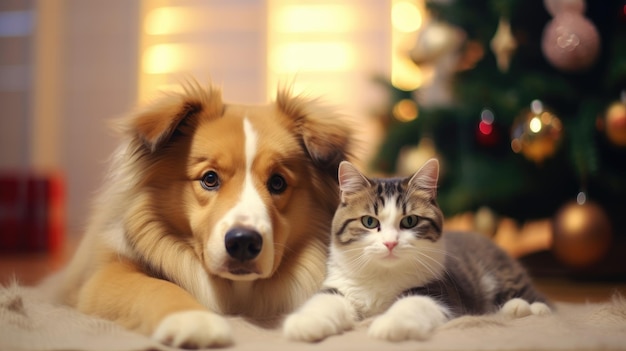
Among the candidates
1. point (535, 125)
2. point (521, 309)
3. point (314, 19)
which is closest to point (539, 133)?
point (535, 125)

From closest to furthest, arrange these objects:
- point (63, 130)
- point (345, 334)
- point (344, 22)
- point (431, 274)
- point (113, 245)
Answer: point (345, 334)
point (431, 274)
point (113, 245)
point (344, 22)
point (63, 130)

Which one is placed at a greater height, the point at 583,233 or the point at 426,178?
the point at 426,178

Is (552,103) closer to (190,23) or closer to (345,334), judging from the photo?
(345,334)

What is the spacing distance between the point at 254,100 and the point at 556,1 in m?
3.67

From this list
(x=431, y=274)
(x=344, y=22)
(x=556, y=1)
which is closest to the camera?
(x=431, y=274)

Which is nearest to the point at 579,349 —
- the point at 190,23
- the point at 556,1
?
the point at 556,1

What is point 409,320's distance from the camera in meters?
1.29

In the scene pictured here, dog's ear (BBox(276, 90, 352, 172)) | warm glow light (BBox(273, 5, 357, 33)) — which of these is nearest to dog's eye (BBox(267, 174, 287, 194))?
dog's ear (BBox(276, 90, 352, 172))

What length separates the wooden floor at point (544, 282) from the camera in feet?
7.57

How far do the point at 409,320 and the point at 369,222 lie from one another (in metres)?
0.32

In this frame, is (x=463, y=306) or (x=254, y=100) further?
(x=254, y=100)

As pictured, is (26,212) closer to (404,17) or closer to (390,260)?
(390,260)

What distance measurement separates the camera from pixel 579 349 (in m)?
1.19

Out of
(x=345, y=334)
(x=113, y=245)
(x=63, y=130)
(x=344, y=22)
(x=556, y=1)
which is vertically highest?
(x=344, y=22)
